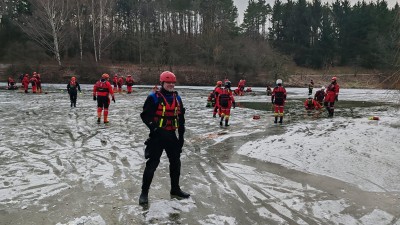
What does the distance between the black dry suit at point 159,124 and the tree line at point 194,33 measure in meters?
42.2

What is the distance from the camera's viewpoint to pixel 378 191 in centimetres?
612

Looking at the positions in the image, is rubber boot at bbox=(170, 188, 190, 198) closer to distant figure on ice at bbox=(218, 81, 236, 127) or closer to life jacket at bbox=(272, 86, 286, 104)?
distant figure on ice at bbox=(218, 81, 236, 127)

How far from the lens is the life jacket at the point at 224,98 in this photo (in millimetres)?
12930

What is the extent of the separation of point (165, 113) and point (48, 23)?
49.3 m

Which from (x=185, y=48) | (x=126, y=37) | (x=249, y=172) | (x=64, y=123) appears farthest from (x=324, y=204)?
(x=126, y=37)

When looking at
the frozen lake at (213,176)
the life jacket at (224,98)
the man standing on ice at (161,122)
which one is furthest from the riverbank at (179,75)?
the man standing on ice at (161,122)

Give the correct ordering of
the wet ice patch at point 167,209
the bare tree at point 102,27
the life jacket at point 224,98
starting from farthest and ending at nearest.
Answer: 1. the bare tree at point 102,27
2. the life jacket at point 224,98
3. the wet ice patch at point 167,209

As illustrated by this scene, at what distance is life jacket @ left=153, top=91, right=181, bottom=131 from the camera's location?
530cm

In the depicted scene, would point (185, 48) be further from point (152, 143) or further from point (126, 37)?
point (152, 143)

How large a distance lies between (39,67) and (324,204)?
48.5 metres

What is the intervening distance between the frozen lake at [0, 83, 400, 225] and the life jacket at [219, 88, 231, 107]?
113 cm

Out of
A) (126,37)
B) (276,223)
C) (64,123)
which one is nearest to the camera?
(276,223)

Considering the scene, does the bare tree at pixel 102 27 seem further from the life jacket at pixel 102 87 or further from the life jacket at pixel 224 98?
the life jacket at pixel 224 98

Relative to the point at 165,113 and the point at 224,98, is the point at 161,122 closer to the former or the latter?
the point at 165,113
